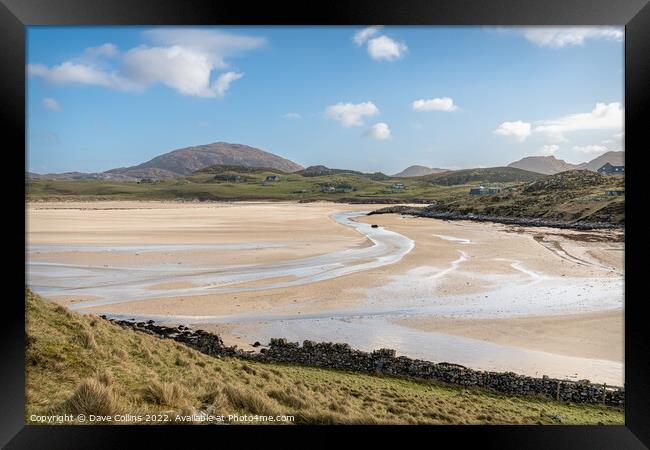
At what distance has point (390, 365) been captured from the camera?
203 inches

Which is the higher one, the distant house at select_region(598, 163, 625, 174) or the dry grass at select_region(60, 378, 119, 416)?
the distant house at select_region(598, 163, 625, 174)

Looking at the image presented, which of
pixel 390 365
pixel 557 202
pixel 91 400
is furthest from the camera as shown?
pixel 557 202

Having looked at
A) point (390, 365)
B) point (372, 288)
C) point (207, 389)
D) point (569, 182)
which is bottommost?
point (390, 365)

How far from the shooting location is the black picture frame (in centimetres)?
294

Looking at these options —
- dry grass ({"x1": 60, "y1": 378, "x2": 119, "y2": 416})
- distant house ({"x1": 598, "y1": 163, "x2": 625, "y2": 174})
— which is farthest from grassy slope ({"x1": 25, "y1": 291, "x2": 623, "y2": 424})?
distant house ({"x1": 598, "y1": 163, "x2": 625, "y2": 174})

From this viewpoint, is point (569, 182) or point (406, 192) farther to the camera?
point (406, 192)

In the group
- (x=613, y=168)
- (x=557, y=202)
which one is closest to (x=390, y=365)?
(x=613, y=168)

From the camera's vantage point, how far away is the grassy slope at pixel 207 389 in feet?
10.4

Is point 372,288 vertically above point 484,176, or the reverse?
point 484,176

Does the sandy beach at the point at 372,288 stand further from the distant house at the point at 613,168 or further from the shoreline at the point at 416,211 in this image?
the distant house at the point at 613,168

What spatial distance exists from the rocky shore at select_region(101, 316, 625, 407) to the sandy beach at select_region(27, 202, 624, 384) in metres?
0.47

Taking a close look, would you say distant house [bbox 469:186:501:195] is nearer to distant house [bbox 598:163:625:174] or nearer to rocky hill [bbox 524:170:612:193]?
rocky hill [bbox 524:170:612:193]

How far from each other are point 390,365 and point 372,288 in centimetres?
396

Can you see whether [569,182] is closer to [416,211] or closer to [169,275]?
[416,211]
